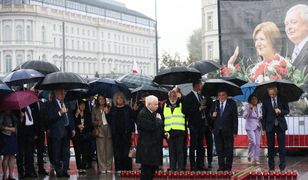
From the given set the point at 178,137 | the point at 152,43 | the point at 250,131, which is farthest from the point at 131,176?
the point at 152,43

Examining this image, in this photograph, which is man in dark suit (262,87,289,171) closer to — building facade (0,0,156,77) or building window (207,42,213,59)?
building window (207,42,213,59)

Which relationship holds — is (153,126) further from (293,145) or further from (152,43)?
(152,43)

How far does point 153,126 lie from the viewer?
36.8ft

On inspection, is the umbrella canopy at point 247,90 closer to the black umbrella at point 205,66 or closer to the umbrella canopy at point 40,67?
the black umbrella at point 205,66

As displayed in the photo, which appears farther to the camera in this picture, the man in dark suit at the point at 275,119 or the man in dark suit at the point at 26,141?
the man in dark suit at the point at 26,141

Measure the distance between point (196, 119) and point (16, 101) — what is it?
4.05m

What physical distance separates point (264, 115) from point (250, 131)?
2681 millimetres

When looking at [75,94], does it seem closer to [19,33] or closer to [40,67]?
[40,67]

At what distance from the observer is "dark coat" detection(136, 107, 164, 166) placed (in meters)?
11.2

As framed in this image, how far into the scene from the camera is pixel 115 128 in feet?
49.3

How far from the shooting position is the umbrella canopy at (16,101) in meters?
12.9

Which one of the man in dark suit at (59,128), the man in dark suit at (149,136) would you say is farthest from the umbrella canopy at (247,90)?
the man in dark suit at (149,136)

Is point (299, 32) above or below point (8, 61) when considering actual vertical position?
below

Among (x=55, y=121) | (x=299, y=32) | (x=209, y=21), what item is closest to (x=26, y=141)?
(x=55, y=121)
